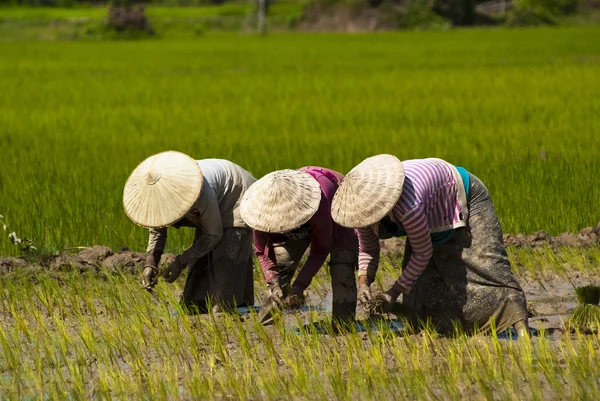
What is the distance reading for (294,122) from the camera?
11164 mm

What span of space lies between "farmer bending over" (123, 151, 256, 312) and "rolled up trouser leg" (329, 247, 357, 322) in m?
0.55

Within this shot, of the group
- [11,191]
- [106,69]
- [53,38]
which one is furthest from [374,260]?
[53,38]

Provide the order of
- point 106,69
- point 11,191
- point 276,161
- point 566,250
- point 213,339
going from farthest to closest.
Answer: point 106,69 → point 276,161 → point 11,191 → point 566,250 → point 213,339

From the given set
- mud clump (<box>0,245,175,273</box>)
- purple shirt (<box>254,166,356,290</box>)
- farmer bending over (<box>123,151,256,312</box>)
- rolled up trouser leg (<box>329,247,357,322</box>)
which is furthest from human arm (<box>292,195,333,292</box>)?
mud clump (<box>0,245,175,273</box>)

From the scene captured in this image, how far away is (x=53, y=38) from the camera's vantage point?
33.2 meters

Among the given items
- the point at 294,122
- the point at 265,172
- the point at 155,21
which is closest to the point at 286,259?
the point at 265,172

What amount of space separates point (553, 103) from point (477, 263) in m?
7.90

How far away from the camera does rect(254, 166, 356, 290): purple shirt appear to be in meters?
4.04

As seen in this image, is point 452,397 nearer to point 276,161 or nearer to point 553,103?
point 276,161

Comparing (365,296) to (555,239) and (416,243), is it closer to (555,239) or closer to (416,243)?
(416,243)

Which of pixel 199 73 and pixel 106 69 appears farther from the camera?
pixel 106 69

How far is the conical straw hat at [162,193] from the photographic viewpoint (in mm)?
4168

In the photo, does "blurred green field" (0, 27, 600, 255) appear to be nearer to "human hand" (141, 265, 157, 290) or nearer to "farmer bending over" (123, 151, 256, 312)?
"farmer bending over" (123, 151, 256, 312)

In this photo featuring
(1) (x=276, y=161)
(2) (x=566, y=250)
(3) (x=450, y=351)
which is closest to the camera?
(3) (x=450, y=351)
